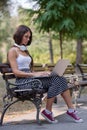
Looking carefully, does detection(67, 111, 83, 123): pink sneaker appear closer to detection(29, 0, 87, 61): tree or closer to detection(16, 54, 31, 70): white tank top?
detection(16, 54, 31, 70): white tank top

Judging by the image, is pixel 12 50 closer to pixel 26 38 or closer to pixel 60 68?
pixel 26 38

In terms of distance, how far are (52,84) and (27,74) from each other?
0.42 m

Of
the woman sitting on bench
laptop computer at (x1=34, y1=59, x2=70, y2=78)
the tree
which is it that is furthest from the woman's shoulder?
the tree

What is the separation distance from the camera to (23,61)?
748 centimetres

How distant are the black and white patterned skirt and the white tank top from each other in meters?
0.22

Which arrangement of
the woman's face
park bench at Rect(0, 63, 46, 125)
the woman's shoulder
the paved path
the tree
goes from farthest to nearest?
the tree < the woman's face < the woman's shoulder < park bench at Rect(0, 63, 46, 125) < the paved path

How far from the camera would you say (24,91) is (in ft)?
23.9

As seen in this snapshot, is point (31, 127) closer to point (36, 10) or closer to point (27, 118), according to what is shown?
point (27, 118)

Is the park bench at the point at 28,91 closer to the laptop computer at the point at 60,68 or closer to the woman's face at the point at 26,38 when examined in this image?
the laptop computer at the point at 60,68

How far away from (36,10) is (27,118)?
1121cm

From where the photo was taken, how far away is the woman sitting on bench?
734 centimetres

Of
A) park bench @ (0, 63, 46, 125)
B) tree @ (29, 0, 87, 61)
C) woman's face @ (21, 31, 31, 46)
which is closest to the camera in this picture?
park bench @ (0, 63, 46, 125)

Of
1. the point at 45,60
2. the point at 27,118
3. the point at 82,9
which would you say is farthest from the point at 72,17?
the point at 45,60

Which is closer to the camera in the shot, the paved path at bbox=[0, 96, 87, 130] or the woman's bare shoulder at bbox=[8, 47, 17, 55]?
the paved path at bbox=[0, 96, 87, 130]
